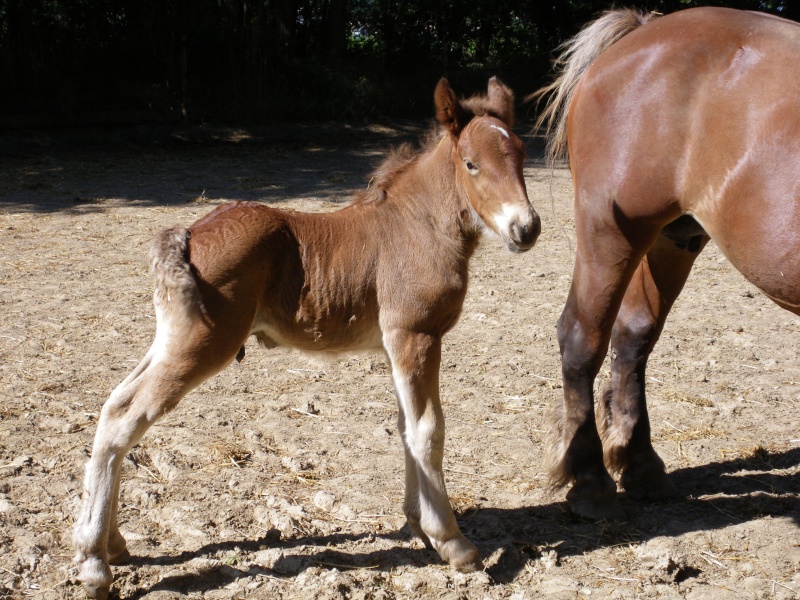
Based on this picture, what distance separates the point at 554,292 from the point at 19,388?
12.1 feet

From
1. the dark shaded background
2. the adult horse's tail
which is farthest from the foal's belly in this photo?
the dark shaded background

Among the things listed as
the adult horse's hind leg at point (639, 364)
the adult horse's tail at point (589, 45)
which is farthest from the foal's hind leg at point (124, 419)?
the adult horse's tail at point (589, 45)

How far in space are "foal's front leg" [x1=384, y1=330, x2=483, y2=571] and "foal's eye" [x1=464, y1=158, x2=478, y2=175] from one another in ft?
1.87

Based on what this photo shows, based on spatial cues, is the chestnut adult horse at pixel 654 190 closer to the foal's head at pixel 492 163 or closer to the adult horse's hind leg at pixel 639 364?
the adult horse's hind leg at pixel 639 364

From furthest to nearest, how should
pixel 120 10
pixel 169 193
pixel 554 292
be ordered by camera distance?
1. pixel 120 10
2. pixel 169 193
3. pixel 554 292

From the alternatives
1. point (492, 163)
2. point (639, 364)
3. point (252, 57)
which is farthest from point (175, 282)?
point (252, 57)

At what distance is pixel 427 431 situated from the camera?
108 inches

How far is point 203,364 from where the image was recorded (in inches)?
99.1

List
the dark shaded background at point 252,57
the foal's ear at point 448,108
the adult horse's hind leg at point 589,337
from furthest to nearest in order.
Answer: the dark shaded background at point 252,57 → the adult horse's hind leg at point 589,337 → the foal's ear at point 448,108

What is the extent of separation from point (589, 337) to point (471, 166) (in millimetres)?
1047

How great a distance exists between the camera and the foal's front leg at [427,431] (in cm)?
273

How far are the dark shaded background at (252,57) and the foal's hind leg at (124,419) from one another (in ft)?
36.9

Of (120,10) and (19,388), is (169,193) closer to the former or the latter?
(19,388)

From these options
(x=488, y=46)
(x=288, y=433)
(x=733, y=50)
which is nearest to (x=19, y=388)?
(x=288, y=433)
